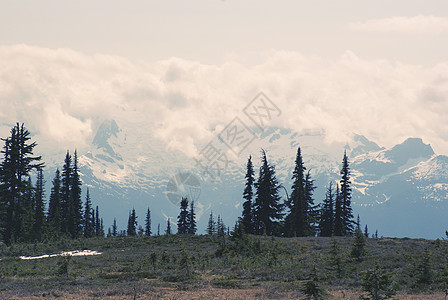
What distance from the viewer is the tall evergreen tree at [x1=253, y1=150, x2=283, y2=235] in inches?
2783

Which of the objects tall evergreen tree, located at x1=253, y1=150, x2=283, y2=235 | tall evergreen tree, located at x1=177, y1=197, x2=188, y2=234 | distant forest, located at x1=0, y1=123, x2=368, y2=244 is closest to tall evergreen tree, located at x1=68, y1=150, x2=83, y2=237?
distant forest, located at x1=0, y1=123, x2=368, y2=244

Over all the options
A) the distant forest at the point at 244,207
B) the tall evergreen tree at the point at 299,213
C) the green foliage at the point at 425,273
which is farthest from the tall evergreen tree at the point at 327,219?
the green foliage at the point at 425,273

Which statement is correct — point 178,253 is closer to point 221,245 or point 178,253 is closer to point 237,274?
point 221,245

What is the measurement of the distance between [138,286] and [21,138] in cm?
3446

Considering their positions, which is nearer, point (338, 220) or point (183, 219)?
point (338, 220)

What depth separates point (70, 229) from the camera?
82.6 m

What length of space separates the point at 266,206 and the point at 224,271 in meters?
32.9

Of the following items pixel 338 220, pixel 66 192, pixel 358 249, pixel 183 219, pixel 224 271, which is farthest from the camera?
pixel 183 219

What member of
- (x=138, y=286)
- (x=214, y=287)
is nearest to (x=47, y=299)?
(x=138, y=286)

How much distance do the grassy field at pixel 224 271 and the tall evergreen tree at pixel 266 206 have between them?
1657cm

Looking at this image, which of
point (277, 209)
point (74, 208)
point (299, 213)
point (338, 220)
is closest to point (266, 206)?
point (277, 209)

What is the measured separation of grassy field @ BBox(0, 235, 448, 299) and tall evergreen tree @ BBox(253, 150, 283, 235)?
16.6 metres

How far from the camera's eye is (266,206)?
2783 inches

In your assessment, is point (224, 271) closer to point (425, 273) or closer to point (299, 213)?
point (425, 273)
